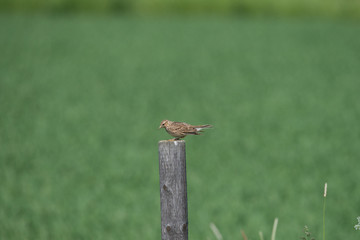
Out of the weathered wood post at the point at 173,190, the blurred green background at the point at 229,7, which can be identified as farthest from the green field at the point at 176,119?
the blurred green background at the point at 229,7

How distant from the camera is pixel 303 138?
927cm

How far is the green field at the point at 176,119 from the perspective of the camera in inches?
241

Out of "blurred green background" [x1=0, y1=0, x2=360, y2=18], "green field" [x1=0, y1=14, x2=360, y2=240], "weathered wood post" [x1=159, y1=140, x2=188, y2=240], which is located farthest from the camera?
"blurred green background" [x1=0, y1=0, x2=360, y2=18]

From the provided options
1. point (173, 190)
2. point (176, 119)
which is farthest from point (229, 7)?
point (173, 190)

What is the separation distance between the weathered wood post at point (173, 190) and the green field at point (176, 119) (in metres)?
3.18

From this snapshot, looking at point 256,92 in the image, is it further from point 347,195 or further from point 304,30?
point 304,30

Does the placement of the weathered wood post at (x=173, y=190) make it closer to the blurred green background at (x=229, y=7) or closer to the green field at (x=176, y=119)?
the green field at (x=176, y=119)

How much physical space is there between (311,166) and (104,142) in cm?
488

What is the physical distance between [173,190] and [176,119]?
761 centimetres

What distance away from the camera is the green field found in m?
6.12

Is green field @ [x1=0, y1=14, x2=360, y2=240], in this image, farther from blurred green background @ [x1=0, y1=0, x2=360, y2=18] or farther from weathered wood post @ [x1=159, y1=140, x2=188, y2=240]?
blurred green background @ [x1=0, y1=0, x2=360, y2=18]

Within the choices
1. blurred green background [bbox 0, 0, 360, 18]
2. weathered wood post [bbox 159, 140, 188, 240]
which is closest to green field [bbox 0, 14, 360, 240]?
weathered wood post [bbox 159, 140, 188, 240]

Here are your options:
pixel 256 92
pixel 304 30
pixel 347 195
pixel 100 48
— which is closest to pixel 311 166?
pixel 347 195

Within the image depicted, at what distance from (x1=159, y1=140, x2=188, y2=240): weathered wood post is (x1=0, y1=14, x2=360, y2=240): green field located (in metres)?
3.18
